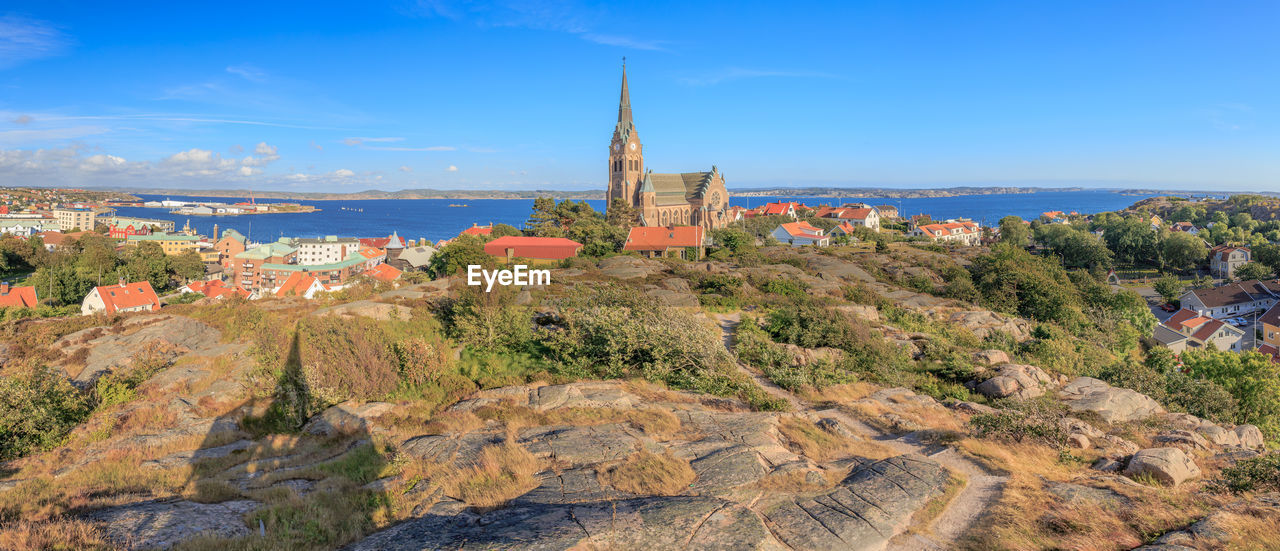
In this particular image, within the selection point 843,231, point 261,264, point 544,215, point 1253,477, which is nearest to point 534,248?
point 544,215

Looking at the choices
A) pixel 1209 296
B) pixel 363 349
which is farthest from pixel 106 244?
pixel 1209 296

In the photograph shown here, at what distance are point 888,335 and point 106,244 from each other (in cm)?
9495

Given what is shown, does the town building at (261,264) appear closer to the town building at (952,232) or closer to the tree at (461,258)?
the tree at (461,258)

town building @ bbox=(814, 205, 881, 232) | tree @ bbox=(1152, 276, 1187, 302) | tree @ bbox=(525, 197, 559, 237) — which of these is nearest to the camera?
tree @ bbox=(525, 197, 559, 237)

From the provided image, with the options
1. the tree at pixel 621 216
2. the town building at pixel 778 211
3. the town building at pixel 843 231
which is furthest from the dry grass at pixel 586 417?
the town building at pixel 778 211

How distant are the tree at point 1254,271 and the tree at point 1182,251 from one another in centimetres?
535

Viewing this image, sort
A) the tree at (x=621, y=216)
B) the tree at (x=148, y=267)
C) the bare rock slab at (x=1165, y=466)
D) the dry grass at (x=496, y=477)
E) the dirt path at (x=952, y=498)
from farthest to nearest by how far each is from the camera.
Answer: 1. the tree at (x=148, y=267)
2. the tree at (x=621, y=216)
3. the bare rock slab at (x=1165, y=466)
4. the dry grass at (x=496, y=477)
5. the dirt path at (x=952, y=498)

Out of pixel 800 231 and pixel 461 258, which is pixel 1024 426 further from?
pixel 800 231

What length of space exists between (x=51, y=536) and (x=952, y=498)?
404 inches

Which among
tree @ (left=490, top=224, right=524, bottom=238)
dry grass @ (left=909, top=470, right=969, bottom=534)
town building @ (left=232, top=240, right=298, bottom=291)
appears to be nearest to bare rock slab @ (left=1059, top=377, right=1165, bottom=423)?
dry grass @ (left=909, top=470, right=969, bottom=534)

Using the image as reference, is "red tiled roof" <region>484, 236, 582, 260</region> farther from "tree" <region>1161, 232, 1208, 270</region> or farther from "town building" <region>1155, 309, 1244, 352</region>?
"tree" <region>1161, 232, 1208, 270</region>

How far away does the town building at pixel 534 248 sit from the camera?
42.3m

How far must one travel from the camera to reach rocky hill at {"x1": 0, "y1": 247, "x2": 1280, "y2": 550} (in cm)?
692

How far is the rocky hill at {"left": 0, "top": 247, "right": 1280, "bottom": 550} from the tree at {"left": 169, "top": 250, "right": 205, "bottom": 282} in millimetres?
64118
